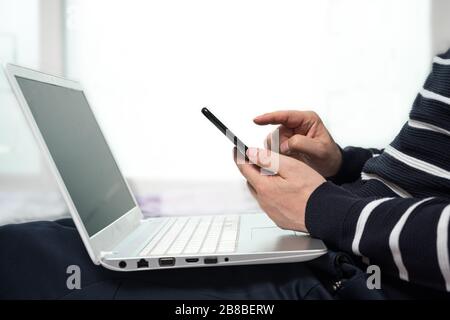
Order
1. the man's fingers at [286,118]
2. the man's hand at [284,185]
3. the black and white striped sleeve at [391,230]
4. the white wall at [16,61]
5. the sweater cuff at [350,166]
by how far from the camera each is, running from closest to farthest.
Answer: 1. the black and white striped sleeve at [391,230]
2. the man's hand at [284,185]
3. the man's fingers at [286,118]
4. the sweater cuff at [350,166]
5. the white wall at [16,61]

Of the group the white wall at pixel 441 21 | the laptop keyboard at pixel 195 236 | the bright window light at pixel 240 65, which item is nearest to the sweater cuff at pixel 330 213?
the laptop keyboard at pixel 195 236

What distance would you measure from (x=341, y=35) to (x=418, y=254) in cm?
69

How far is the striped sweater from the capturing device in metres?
0.44

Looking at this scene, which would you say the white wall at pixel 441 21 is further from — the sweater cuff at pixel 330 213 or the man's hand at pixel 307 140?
the sweater cuff at pixel 330 213

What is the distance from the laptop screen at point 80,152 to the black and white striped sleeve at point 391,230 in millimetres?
294

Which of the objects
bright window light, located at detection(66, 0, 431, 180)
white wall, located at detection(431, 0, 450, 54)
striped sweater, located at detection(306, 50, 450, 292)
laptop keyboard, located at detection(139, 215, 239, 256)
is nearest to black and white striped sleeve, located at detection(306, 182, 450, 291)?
striped sweater, located at detection(306, 50, 450, 292)

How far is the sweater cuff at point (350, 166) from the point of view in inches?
32.7

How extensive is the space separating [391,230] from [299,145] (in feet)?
0.96

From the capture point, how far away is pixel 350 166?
830 millimetres

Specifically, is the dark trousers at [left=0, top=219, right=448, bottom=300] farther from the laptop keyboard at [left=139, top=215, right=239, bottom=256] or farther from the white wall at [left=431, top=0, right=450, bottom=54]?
the white wall at [left=431, top=0, right=450, bottom=54]

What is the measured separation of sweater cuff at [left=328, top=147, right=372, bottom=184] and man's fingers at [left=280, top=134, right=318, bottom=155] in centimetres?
9

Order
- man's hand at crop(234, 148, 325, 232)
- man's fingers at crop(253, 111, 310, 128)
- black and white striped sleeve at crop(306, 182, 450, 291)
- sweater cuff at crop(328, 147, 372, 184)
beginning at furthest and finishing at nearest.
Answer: sweater cuff at crop(328, 147, 372, 184) → man's fingers at crop(253, 111, 310, 128) → man's hand at crop(234, 148, 325, 232) → black and white striped sleeve at crop(306, 182, 450, 291)

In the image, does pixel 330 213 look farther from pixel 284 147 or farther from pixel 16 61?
pixel 16 61
